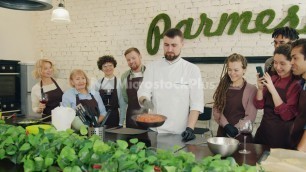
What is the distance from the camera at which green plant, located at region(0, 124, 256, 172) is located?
947 millimetres

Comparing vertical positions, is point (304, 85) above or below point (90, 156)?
above

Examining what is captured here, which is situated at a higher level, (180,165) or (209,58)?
(209,58)

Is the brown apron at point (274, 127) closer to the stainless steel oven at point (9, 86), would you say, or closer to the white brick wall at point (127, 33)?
the white brick wall at point (127, 33)

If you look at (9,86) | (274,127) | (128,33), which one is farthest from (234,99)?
(9,86)

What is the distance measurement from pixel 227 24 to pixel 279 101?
2.23m

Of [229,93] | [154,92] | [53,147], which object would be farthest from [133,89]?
[53,147]

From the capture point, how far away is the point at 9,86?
5.43 metres

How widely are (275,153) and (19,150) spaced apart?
1.36 m

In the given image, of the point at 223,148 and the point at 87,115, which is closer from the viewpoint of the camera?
the point at 223,148

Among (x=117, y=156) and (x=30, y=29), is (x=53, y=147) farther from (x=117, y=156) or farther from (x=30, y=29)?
(x=30, y=29)

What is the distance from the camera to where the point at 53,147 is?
3.88 feet

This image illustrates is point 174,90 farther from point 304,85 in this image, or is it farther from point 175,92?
point 304,85

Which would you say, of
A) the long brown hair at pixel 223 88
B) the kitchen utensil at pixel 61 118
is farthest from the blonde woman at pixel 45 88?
the long brown hair at pixel 223 88

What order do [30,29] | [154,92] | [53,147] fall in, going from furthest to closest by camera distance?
[30,29] → [154,92] → [53,147]
